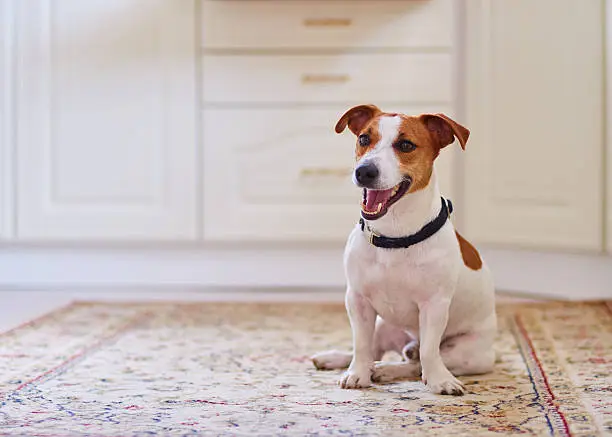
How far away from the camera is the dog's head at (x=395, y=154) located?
1.44m

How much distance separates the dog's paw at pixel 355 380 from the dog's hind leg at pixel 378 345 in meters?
0.16

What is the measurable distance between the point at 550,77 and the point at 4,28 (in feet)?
5.18

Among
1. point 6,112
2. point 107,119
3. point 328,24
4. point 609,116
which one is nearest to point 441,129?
point 609,116

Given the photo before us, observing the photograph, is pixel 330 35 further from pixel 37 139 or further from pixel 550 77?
pixel 37 139

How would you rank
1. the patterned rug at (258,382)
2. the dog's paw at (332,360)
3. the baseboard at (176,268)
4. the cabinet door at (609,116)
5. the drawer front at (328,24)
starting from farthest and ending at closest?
the baseboard at (176,268) < the drawer front at (328,24) < the cabinet door at (609,116) < the dog's paw at (332,360) < the patterned rug at (258,382)

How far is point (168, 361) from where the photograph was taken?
5.80ft

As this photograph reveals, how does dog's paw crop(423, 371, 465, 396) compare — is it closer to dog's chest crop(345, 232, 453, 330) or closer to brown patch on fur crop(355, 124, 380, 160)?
dog's chest crop(345, 232, 453, 330)

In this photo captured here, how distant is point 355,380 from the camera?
1519mm

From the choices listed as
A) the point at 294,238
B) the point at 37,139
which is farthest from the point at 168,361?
the point at 37,139

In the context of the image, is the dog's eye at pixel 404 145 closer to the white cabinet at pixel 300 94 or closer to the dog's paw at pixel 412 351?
the dog's paw at pixel 412 351

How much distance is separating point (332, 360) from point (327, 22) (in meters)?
1.27

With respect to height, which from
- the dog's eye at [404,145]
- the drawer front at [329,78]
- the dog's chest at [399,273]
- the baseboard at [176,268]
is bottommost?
the baseboard at [176,268]

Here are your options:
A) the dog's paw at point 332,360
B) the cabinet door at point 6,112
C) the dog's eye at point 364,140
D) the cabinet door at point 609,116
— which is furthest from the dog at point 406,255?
the cabinet door at point 6,112

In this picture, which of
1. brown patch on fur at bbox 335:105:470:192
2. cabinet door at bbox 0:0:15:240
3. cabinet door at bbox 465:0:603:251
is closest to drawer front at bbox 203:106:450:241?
cabinet door at bbox 465:0:603:251
